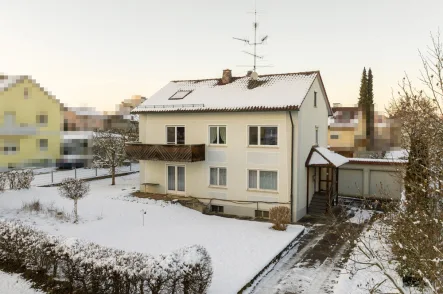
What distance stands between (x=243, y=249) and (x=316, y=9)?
501 inches

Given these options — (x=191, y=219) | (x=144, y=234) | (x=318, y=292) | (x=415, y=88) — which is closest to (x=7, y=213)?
(x=144, y=234)

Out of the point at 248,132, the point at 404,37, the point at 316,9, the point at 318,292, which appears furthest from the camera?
the point at 248,132

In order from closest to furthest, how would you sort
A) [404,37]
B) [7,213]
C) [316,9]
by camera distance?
[404,37]
[7,213]
[316,9]

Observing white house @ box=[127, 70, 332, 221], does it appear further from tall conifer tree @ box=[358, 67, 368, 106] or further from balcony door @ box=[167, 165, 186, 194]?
tall conifer tree @ box=[358, 67, 368, 106]

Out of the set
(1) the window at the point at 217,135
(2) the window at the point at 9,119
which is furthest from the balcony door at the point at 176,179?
(2) the window at the point at 9,119

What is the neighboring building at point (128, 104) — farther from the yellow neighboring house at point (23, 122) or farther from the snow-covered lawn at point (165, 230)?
the yellow neighboring house at point (23, 122)

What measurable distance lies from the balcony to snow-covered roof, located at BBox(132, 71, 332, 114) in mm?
2390

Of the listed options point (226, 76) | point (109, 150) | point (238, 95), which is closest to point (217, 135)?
point (238, 95)

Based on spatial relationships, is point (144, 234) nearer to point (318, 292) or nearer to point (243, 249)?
point (243, 249)

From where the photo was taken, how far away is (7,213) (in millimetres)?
16875

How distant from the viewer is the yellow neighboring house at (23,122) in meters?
8.95

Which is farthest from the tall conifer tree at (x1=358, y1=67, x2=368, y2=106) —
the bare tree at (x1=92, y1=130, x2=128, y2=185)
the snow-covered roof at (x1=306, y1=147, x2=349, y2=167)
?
the bare tree at (x1=92, y1=130, x2=128, y2=185)

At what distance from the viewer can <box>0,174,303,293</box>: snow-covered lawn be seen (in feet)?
42.7

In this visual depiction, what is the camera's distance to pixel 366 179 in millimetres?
25391
